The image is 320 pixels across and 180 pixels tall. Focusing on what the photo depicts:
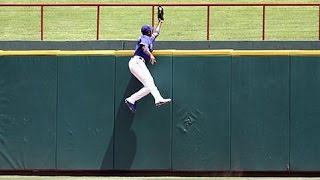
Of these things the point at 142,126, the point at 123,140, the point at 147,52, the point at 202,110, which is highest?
the point at 147,52

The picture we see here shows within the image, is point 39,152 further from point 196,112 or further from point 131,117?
point 196,112

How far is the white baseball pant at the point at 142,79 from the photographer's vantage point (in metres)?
13.0

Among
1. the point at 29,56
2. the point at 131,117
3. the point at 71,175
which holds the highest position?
the point at 29,56

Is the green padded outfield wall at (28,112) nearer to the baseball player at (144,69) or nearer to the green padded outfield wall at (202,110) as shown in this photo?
the baseball player at (144,69)

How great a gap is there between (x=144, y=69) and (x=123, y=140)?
4.51 ft

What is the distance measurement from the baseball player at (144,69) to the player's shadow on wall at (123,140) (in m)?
0.19

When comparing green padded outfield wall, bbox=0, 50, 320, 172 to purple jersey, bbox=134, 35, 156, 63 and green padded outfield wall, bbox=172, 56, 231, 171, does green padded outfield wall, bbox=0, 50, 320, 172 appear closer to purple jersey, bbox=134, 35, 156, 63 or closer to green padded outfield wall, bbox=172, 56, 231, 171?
green padded outfield wall, bbox=172, 56, 231, 171

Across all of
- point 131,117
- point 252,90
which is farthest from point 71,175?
point 252,90

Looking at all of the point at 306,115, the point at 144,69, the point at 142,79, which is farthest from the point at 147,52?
the point at 306,115

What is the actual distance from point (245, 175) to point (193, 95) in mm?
1743

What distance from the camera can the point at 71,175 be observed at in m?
13.5

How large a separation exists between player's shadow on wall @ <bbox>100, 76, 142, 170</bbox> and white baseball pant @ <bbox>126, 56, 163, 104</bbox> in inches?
8.8

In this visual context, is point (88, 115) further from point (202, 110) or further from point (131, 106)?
point (202, 110)

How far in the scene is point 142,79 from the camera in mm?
13055
